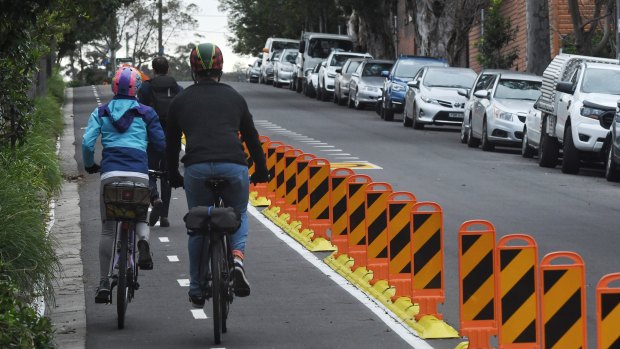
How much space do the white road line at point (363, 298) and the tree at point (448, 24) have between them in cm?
3254

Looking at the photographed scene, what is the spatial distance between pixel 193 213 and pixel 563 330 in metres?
2.76

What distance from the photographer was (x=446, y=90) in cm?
3603

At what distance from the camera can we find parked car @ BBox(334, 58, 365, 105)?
158ft

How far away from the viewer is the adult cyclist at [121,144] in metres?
10.6

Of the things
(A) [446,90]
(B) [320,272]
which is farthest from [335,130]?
(B) [320,272]

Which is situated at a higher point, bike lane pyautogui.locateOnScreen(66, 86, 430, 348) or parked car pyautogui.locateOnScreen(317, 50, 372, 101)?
bike lane pyautogui.locateOnScreen(66, 86, 430, 348)

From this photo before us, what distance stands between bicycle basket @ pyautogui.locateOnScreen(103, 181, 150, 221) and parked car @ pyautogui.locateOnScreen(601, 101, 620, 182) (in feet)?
44.1

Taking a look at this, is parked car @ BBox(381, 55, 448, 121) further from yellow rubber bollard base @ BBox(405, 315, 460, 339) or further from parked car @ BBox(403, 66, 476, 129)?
yellow rubber bollard base @ BBox(405, 315, 460, 339)

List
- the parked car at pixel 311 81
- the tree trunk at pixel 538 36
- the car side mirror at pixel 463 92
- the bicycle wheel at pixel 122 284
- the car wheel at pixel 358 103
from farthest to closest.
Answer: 1. the parked car at pixel 311 81
2. the car wheel at pixel 358 103
3. the tree trunk at pixel 538 36
4. the car side mirror at pixel 463 92
5. the bicycle wheel at pixel 122 284

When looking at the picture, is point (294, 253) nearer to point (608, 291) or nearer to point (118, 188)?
point (118, 188)

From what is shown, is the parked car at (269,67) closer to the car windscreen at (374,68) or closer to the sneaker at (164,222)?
the car windscreen at (374,68)

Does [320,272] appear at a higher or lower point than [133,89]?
lower

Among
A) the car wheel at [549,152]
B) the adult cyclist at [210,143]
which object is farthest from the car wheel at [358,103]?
the adult cyclist at [210,143]

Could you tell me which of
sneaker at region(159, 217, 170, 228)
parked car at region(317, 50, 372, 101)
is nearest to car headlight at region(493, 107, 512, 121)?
sneaker at region(159, 217, 170, 228)
